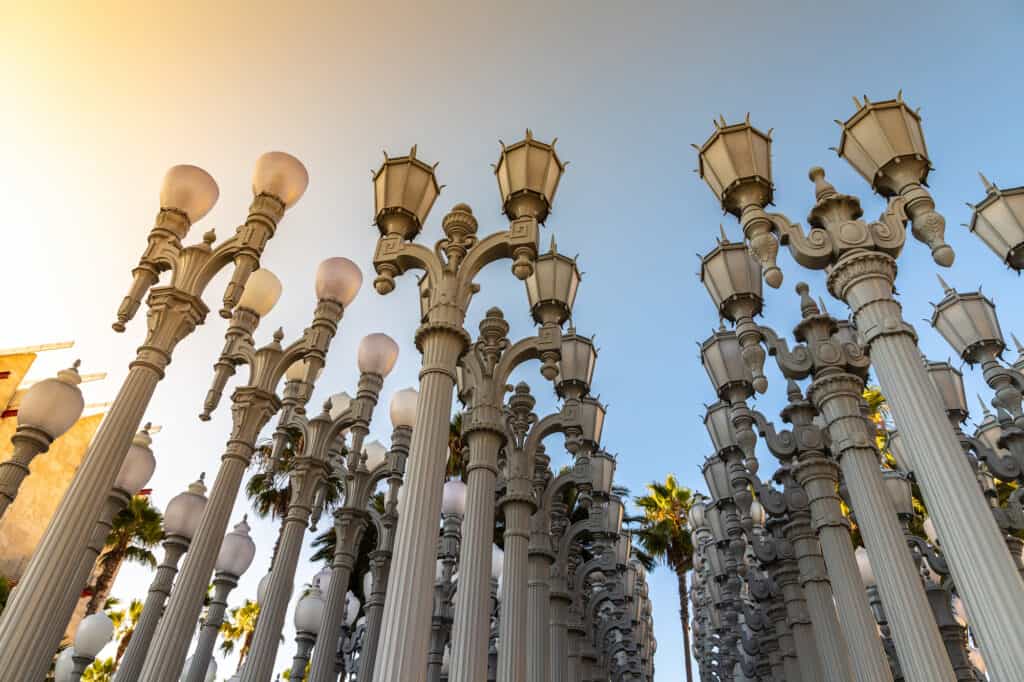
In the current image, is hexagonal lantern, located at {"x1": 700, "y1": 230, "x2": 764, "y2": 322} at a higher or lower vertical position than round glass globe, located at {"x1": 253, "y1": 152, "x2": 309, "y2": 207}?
lower

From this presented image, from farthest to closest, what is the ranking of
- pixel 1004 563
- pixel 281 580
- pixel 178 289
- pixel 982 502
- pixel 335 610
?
pixel 335 610
pixel 281 580
pixel 178 289
pixel 982 502
pixel 1004 563

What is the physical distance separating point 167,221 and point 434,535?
582cm

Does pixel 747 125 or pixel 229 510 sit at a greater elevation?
pixel 747 125

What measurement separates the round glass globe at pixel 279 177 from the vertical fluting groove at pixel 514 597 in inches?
215

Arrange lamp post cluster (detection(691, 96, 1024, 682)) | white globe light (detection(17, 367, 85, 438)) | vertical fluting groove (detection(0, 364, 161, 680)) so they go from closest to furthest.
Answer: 1. lamp post cluster (detection(691, 96, 1024, 682))
2. vertical fluting groove (detection(0, 364, 161, 680))
3. white globe light (detection(17, 367, 85, 438))

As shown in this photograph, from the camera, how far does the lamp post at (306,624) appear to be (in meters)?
12.2

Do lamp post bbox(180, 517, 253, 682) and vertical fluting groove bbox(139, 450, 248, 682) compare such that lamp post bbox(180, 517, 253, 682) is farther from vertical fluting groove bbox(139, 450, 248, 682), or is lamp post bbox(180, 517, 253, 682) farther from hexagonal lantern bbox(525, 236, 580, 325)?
hexagonal lantern bbox(525, 236, 580, 325)

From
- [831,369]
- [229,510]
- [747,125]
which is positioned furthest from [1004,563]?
[229,510]

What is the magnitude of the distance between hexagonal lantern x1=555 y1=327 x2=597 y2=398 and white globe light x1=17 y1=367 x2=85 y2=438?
6.79 meters

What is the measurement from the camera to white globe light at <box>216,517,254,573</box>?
36.8 feet

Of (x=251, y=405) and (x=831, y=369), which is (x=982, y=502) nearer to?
(x=831, y=369)

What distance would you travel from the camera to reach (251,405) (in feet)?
33.7

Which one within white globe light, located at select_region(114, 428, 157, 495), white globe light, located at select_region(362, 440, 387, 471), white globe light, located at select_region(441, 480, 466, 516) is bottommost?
white globe light, located at select_region(114, 428, 157, 495)

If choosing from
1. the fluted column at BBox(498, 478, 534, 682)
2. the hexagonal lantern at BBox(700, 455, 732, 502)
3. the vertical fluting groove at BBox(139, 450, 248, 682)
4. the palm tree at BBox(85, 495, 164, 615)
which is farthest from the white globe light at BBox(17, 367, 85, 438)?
the palm tree at BBox(85, 495, 164, 615)
